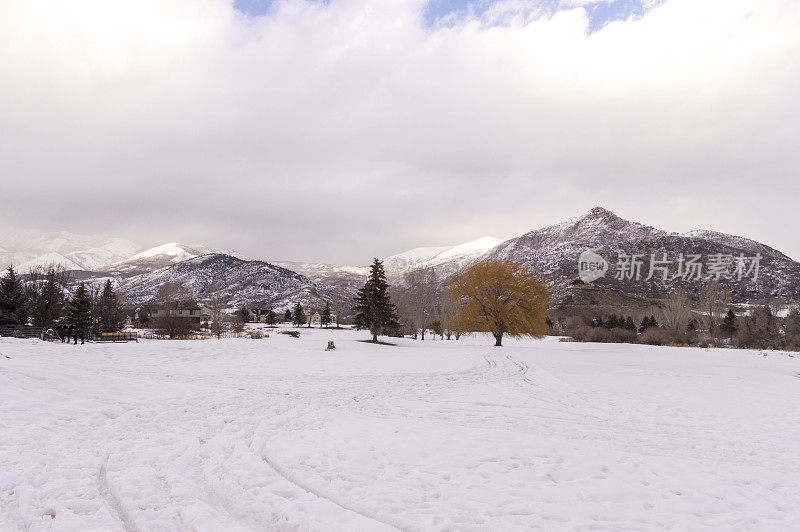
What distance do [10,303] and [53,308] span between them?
961 cm

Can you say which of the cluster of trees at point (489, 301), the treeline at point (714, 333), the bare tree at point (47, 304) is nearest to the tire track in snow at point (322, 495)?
the cluster of trees at point (489, 301)

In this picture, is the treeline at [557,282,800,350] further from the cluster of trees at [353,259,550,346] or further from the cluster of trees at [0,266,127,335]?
the cluster of trees at [0,266,127,335]

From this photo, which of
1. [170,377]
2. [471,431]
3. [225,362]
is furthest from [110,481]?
[225,362]

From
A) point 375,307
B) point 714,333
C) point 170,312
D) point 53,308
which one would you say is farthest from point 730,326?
point 170,312

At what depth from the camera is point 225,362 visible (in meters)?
22.8

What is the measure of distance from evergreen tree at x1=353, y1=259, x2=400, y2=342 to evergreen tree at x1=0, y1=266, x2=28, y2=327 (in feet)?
110

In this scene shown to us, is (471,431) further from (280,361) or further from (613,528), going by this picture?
(280,361)

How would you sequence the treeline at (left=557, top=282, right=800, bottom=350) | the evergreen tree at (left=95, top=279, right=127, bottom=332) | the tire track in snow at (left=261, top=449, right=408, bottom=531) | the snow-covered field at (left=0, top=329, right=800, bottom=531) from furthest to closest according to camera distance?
the evergreen tree at (left=95, top=279, right=127, bottom=332), the treeline at (left=557, top=282, right=800, bottom=350), the snow-covered field at (left=0, top=329, right=800, bottom=531), the tire track in snow at (left=261, top=449, right=408, bottom=531)

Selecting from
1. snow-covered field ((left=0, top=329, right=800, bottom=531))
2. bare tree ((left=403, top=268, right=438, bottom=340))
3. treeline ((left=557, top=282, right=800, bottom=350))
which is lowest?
snow-covered field ((left=0, top=329, right=800, bottom=531))

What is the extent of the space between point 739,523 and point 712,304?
86.9 meters

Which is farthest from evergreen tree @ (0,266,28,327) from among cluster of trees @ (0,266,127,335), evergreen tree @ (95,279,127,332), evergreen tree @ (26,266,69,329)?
evergreen tree @ (95,279,127,332)

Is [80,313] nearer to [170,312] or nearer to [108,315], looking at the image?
[108,315]

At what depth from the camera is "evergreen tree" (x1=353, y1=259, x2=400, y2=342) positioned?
41.5 meters

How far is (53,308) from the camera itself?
50.3 m
